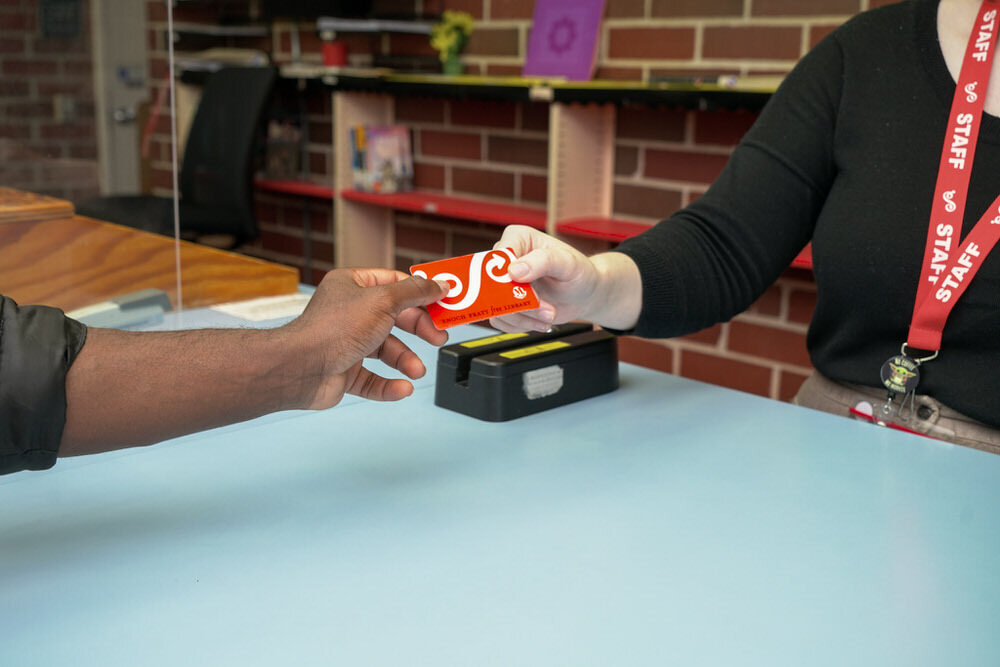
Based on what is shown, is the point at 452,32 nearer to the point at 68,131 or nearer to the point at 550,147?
the point at 550,147

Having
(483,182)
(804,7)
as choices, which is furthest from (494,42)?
(804,7)

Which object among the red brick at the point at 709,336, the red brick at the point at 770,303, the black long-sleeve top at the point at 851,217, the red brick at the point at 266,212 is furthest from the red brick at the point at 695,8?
the red brick at the point at 266,212

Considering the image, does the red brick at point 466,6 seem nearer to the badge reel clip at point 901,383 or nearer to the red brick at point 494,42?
the red brick at point 494,42

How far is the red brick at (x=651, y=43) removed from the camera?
2658 millimetres

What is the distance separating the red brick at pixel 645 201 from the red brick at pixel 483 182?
0.45m

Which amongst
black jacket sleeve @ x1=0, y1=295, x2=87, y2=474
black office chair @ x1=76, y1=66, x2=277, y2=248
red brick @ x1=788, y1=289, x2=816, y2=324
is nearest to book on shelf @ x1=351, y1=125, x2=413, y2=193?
black office chair @ x1=76, y1=66, x2=277, y2=248

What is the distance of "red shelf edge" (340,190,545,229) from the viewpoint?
9.38 ft

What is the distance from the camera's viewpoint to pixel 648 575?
2.63 ft

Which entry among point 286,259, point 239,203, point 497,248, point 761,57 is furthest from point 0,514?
point 286,259

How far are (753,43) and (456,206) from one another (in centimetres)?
100

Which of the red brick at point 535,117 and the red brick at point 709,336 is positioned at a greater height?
the red brick at point 535,117

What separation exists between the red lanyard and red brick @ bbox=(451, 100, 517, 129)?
6.49ft

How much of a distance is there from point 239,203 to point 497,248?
2.30 m

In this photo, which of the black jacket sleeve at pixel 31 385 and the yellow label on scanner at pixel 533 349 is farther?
the yellow label on scanner at pixel 533 349
